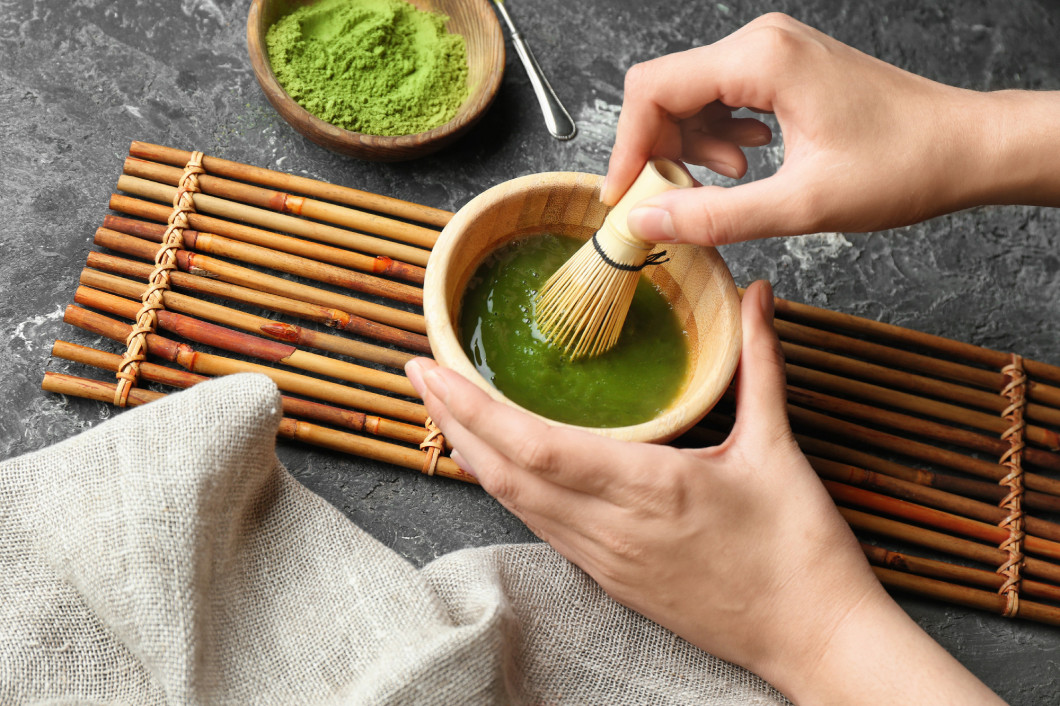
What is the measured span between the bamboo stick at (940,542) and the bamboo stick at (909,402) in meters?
0.15

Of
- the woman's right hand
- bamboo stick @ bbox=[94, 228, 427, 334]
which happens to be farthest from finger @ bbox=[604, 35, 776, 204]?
bamboo stick @ bbox=[94, 228, 427, 334]

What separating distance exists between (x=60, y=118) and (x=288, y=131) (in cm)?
32

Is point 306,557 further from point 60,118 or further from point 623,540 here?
point 60,118

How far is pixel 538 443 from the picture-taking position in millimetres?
739

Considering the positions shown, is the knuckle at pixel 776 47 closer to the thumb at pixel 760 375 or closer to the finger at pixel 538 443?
the thumb at pixel 760 375

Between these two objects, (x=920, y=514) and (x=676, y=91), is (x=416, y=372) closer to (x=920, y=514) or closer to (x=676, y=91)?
(x=676, y=91)

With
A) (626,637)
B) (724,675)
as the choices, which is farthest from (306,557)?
(724,675)

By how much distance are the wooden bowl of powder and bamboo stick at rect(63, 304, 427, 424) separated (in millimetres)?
322

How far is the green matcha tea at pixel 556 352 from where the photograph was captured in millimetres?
904

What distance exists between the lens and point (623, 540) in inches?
32.2

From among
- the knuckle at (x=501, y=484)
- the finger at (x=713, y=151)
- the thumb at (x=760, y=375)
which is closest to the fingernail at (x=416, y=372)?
the knuckle at (x=501, y=484)

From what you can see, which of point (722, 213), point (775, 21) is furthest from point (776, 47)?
point (722, 213)

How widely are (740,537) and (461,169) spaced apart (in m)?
0.66

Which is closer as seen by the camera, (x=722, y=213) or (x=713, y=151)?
(x=722, y=213)
